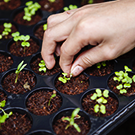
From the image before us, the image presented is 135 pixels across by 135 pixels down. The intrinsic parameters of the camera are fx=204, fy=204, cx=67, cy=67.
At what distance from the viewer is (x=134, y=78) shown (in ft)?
5.00

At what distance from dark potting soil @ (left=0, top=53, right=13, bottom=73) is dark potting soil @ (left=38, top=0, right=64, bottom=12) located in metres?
0.77

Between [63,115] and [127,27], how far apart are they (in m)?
0.74

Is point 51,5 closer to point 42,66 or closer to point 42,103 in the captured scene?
point 42,66

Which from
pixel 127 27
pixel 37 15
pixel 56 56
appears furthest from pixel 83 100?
pixel 37 15

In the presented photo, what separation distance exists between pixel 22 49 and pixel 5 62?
0.67 feet

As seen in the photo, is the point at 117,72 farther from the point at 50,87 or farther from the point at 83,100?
the point at 50,87

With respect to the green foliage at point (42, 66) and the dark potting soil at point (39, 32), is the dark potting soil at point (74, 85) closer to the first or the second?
the green foliage at point (42, 66)

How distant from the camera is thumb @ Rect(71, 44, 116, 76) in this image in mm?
1382

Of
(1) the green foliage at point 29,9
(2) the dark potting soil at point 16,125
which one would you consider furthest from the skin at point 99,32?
(1) the green foliage at point 29,9

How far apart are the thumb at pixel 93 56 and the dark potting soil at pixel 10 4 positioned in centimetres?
118

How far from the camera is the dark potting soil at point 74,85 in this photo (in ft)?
5.15

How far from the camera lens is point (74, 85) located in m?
1.61

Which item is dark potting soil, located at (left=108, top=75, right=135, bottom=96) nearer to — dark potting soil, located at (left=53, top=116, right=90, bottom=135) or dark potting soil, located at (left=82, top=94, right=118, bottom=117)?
dark potting soil, located at (left=82, top=94, right=118, bottom=117)

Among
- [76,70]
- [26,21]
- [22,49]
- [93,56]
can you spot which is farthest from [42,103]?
[26,21]
